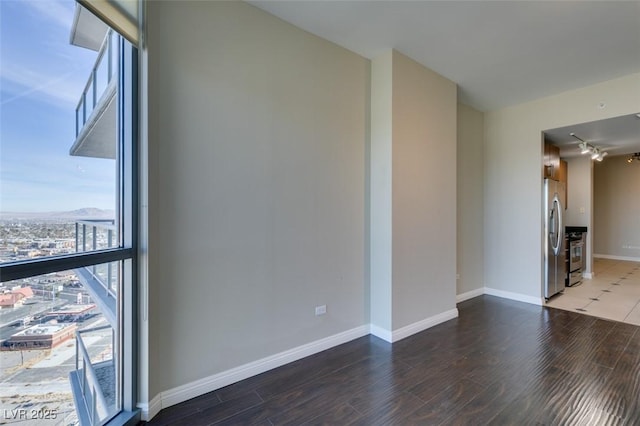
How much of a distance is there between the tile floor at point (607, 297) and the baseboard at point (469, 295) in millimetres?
878

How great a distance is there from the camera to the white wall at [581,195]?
595 centimetres

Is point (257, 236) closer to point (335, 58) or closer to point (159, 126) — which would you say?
point (159, 126)

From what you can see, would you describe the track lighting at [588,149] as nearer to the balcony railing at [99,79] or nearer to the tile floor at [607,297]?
the tile floor at [607,297]

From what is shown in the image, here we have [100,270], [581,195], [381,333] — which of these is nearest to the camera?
[100,270]

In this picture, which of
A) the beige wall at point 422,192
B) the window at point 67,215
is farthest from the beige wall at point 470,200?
the window at point 67,215

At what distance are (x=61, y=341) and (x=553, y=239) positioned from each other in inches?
227

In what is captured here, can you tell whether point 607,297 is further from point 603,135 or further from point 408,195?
point 408,195

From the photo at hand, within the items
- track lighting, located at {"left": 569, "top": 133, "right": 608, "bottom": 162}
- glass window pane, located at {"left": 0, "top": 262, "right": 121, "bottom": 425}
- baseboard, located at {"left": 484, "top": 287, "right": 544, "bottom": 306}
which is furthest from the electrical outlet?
track lighting, located at {"left": 569, "top": 133, "right": 608, "bottom": 162}

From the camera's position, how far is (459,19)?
249cm

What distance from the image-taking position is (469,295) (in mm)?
4465

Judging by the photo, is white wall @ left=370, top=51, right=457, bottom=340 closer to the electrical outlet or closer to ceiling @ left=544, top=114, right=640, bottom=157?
the electrical outlet

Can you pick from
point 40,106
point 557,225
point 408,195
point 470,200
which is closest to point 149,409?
point 40,106

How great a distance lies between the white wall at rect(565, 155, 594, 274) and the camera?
595cm

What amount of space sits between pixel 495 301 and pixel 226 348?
4020mm
